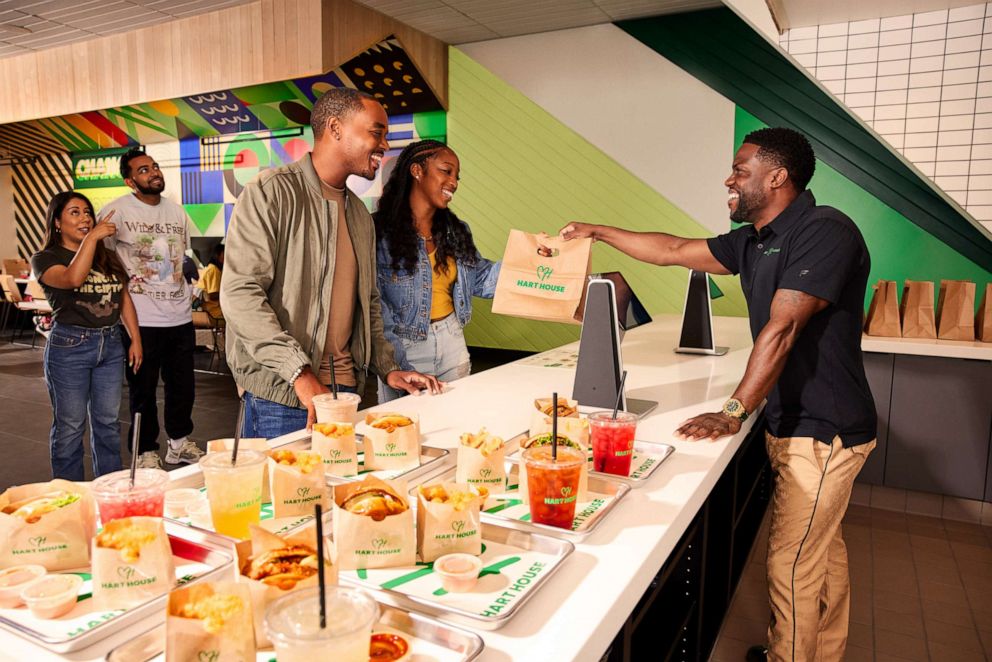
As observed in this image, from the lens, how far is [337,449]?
139 cm

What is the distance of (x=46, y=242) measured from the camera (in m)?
3.40

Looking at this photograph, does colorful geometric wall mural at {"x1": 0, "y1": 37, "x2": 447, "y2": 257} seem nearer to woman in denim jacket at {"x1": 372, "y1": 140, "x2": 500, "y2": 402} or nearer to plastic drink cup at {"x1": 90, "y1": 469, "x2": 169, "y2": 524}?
woman in denim jacket at {"x1": 372, "y1": 140, "x2": 500, "y2": 402}

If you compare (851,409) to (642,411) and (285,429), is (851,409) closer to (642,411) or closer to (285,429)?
(642,411)

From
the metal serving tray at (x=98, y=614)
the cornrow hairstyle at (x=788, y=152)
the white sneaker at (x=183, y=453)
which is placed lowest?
the white sneaker at (x=183, y=453)

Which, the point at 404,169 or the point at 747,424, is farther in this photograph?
the point at 404,169

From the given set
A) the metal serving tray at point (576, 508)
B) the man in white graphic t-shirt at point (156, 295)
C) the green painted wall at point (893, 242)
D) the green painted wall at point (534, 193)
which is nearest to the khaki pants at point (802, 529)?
the metal serving tray at point (576, 508)

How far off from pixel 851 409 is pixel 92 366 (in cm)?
338

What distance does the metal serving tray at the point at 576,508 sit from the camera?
1.15 m

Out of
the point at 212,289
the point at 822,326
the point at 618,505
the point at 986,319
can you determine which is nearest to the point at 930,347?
the point at 986,319

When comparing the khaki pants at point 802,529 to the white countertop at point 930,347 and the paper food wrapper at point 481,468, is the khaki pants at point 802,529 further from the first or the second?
the white countertop at point 930,347

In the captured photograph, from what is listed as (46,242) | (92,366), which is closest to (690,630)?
(92,366)

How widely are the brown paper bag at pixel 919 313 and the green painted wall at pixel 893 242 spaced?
192 cm

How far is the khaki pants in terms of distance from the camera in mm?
1963

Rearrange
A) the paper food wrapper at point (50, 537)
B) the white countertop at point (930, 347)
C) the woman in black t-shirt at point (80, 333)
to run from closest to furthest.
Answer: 1. the paper food wrapper at point (50, 537)
2. the woman in black t-shirt at point (80, 333)
3. the white countertop at point (930, 347)
